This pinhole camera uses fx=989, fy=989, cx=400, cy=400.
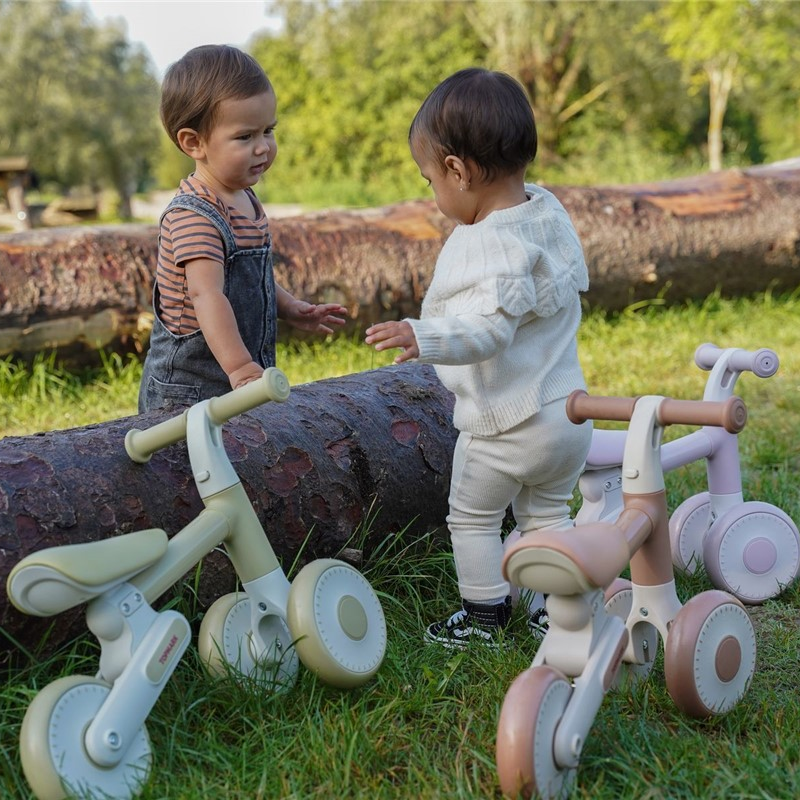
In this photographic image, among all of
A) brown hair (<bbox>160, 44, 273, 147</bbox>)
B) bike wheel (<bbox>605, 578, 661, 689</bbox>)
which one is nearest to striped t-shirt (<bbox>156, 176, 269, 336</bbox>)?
brown hair (<bbox>160, 44, 273, 147</bbox>)

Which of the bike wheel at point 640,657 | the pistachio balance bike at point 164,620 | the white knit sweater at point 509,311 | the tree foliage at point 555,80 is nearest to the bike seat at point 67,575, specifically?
the pistachio balance bike at point 164,620

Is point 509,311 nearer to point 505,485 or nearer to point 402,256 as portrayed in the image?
point 505,485

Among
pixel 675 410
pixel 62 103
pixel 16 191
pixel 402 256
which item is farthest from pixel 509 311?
pixel 62 103

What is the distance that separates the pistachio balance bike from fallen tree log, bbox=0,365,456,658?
0.40 feet

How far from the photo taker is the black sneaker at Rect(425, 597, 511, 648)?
2.42m

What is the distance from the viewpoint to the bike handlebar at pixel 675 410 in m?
1.92

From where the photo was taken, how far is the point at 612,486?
2.75 meters

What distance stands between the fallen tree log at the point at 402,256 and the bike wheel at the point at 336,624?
3201 mm

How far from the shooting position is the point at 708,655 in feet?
6.59

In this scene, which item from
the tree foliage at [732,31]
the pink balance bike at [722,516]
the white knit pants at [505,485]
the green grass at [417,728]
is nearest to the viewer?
the green grass at [417,728]

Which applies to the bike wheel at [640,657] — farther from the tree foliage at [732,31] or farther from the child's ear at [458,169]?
the tree foliage at [732,31]

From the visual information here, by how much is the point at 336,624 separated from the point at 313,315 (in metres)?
1.22

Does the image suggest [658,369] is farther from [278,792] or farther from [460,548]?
A: [278,792]

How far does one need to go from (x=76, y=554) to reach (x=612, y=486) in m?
1.54
